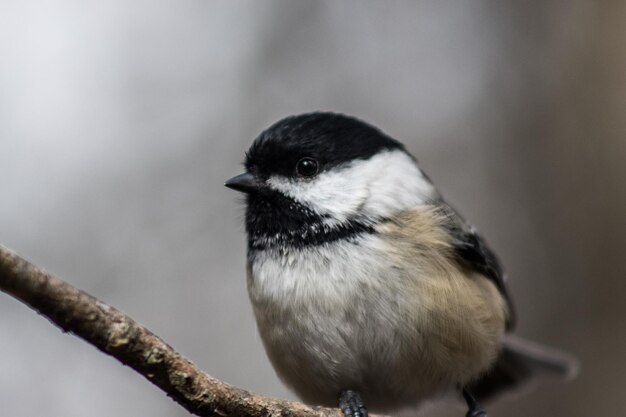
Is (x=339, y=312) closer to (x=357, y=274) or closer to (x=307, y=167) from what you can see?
(x=357, y=274)

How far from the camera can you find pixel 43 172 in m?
5.58

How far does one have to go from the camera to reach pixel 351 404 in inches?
105

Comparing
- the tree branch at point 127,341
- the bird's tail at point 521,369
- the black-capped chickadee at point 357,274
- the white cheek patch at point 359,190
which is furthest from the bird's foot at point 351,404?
the bird's tail at point 521,369

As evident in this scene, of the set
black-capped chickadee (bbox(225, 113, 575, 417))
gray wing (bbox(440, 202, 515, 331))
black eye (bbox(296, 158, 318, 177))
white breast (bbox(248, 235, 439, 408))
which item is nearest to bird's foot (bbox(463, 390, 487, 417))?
black-capped chickadee (bbox(225, 113, 575, 417))

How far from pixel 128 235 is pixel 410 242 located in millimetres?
3003

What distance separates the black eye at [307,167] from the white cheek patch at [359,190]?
0.03 m

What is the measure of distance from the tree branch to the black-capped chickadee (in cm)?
59

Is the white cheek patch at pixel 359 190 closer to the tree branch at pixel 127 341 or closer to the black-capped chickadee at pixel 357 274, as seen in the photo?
the black-capped chickadee at pixel 357 274

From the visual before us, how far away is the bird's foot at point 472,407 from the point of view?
323 centimetres

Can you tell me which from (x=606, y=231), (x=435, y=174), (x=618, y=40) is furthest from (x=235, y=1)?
(x=606, y=231)

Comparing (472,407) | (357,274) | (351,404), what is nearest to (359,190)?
(357,274)

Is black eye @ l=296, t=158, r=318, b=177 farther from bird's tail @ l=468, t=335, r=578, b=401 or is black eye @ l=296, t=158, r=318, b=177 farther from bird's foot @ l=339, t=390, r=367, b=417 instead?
bird's tail @ l=468, t=335, r=578, b=401

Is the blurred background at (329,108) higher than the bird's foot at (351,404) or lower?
higher

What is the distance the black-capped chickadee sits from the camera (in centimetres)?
262
